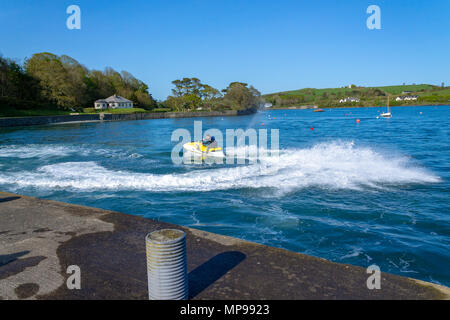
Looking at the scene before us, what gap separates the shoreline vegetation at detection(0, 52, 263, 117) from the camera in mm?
80875

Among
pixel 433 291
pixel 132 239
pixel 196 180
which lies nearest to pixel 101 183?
pixel 196 180

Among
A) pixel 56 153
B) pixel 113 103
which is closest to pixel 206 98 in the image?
pixel 113 103

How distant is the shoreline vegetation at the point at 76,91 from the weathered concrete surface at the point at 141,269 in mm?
80041

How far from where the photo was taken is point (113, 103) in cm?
11056

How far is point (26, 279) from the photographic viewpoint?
18.7 ft

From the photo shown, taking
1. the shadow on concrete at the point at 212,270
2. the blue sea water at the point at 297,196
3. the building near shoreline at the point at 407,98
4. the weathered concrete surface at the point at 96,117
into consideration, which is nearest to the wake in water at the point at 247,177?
the blue sea water at the point at 297,196

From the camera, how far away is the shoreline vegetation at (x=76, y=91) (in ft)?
265

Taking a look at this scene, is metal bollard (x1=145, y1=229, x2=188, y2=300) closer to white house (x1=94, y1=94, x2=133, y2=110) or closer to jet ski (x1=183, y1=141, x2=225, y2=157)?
jet ski (x1=183, y1=141, x2=225, y2=157)

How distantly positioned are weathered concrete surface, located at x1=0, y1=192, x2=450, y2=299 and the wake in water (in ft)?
27.0

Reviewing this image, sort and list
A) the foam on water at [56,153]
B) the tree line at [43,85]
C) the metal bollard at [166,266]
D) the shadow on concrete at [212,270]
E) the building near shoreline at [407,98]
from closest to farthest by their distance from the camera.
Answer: the metal bollard at [166,266] → the shadow on concrete at [212,270] → the foam on water at [56,153] → the tree line at [43,85] → the building near shoreline at [407,98]

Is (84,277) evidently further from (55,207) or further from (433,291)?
(433,291)

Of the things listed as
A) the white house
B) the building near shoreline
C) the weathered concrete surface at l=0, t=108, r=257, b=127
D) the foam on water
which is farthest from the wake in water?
the building near shoreline

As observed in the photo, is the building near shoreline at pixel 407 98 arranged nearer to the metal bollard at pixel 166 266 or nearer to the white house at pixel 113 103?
the white house at pixel 113 103

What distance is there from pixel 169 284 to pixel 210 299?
2.63ft
